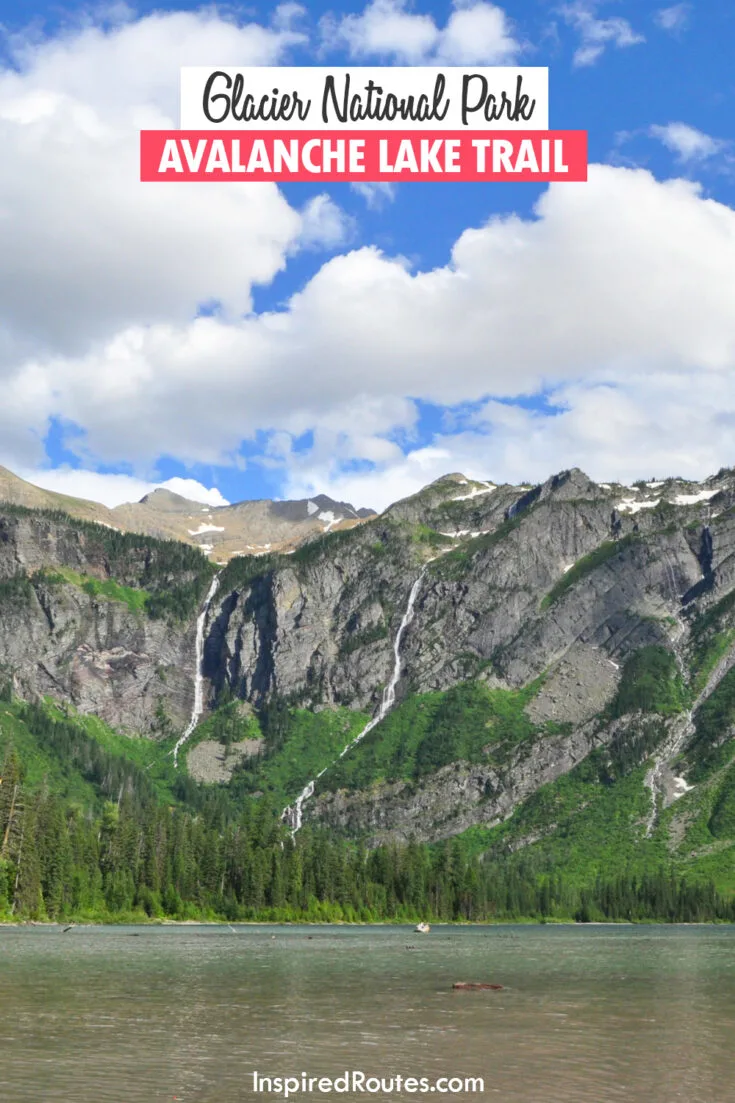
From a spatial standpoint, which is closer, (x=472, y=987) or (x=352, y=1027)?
(x=352, y=1027)

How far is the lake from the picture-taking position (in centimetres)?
4000

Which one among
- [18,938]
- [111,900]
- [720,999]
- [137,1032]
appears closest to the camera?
[137,1032]

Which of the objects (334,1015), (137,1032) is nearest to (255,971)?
(334,1015)

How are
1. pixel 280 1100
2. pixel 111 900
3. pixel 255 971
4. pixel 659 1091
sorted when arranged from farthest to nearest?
pixel 111 900 → pixel 255 971 → pixel 659 1091 → pixel 280 1100

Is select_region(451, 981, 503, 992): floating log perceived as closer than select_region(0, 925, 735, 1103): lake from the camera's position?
No

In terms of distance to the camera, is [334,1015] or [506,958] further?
[506,958]

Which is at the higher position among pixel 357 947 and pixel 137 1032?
pixel 137 1032

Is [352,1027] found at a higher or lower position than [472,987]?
higher

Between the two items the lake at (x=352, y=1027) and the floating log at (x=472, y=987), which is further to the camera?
the floating log at (x=472, y=987)

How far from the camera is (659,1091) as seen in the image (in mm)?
39781

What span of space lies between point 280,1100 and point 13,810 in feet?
476

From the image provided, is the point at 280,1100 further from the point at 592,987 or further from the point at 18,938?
the point at 18,938

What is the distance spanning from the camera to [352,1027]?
54.9m

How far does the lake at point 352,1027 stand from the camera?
40000 mm
